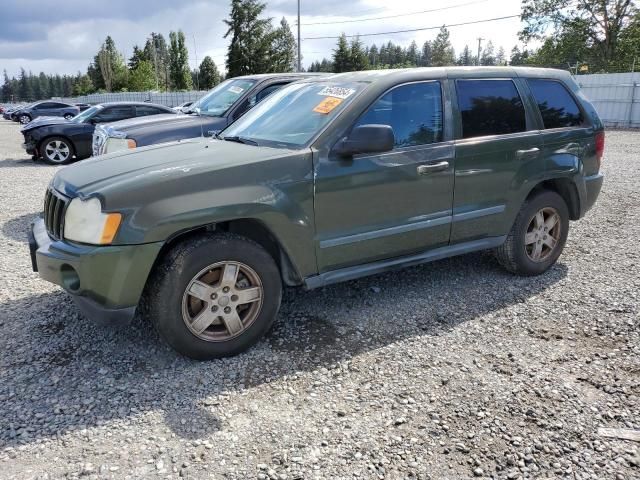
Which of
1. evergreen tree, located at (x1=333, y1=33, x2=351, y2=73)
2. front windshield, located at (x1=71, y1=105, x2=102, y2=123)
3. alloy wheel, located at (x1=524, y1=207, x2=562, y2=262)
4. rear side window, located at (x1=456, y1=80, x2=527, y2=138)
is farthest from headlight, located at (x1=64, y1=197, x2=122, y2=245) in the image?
evergreen tree, located at (x1=333, y1=33, x2=351, y2=73)

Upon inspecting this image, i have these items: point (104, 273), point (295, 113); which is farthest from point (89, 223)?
point (295, 113)

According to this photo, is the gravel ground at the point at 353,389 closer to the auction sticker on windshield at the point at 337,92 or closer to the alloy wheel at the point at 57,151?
the auction sticker on windshield at the point at 337,92

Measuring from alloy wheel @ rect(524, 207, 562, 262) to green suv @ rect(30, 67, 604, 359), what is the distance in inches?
0.6

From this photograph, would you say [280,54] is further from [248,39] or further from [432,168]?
[432,168]

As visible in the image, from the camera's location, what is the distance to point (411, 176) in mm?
3943

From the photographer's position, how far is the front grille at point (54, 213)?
10.8ft

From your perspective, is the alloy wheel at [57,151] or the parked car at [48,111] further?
the parked car at [48,111]

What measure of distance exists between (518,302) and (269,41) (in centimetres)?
5783

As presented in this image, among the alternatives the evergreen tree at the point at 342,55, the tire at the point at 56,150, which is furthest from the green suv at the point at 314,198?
the evergreen tree at the point at 342,55

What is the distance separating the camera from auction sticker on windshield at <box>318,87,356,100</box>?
3924mm

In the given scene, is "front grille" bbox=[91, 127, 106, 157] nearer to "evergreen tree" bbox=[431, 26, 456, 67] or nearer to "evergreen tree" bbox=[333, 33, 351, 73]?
"evergreen tree" bbox=[333, 33, 351, 73]

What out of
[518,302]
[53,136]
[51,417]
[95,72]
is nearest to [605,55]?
[53,136]

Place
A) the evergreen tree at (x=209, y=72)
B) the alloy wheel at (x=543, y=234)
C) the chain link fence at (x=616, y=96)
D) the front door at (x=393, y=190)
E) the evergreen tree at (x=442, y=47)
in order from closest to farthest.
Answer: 1. the front door at (x=393, y=190)
2. the alloy wheel at (x=543, y=234)
3. the chain link fence at (x=616, y=96)
4. the evergreen tree at (x=209, y=72)
5. the evergreen tree at (x=442, y=47)

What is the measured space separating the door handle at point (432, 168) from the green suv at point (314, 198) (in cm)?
1
